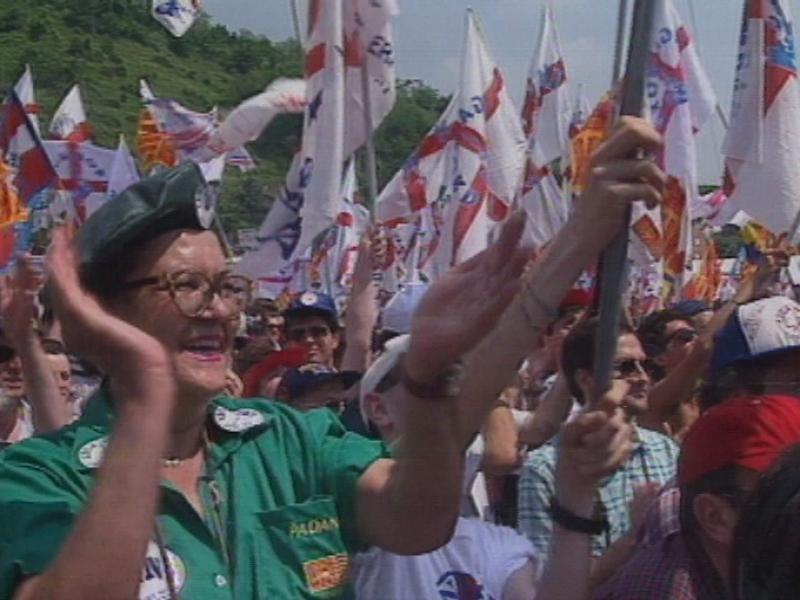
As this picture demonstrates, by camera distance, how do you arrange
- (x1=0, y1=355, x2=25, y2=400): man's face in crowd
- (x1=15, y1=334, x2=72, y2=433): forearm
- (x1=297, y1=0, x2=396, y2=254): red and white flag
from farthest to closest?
(x1=297, y1=0, x2=396, y2=254): red and white flag, (x1=0, y1=355, x2=25, y2=400): man's face in crowd, (x1=15, y1=334, x2=72, y2=433): forearm

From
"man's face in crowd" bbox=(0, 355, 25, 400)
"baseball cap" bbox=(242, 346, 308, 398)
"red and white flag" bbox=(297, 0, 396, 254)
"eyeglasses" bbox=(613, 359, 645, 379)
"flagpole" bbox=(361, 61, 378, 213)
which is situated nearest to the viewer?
"eyeglasses" bbox=(613, 359, 645, 379)

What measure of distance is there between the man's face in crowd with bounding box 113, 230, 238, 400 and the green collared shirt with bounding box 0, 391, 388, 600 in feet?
0.29

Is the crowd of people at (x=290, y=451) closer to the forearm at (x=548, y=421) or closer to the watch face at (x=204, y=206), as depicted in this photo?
the watch face at (x=204, y=206)

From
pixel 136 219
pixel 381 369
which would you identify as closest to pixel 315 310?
pixel 381 369

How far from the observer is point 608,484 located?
11.1ft

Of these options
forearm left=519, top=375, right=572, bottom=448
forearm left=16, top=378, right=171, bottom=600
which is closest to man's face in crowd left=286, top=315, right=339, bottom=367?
forearm left=519, top=375, right=572, bottom=448

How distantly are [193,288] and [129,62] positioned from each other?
82.6 meters

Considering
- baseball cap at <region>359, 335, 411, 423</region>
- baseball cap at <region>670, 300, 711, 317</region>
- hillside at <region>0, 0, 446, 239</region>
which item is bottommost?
baseball cap at <region>670, 300, 711, 317</region>

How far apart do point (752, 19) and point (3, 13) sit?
7968 cm

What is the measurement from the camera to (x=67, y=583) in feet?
5.53

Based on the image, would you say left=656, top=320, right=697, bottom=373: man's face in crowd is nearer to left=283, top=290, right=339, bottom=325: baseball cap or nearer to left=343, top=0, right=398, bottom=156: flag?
left=283, top=290, right=339, bottom=325: baseball cap

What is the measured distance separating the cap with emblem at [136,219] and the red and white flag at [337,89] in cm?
525

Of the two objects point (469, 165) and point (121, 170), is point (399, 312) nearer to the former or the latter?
point (469, 165)

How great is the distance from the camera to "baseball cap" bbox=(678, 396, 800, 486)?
209 cm
